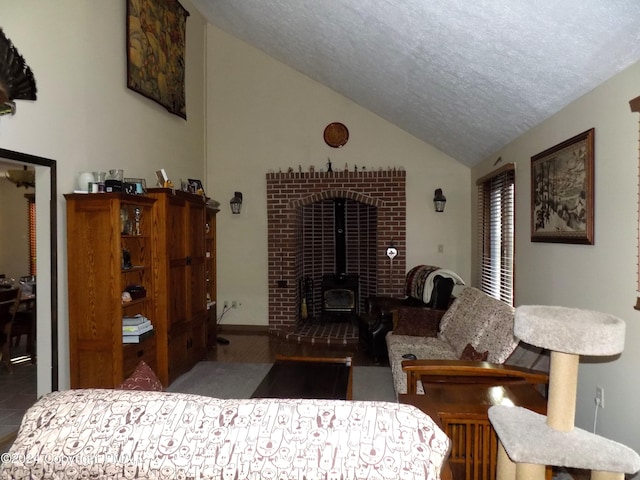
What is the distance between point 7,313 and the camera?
12.8 ft

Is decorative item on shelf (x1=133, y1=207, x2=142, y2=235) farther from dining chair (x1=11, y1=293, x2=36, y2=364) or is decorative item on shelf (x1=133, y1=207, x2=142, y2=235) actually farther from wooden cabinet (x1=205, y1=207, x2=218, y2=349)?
dining chair (x1=11, y1=293, x2=36, y2=364)

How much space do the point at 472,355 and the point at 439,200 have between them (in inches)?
115

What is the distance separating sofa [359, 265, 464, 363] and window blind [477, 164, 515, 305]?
1.28 ft

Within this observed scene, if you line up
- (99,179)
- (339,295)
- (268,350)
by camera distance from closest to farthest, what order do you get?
(99,179), (268,350), (339,295)

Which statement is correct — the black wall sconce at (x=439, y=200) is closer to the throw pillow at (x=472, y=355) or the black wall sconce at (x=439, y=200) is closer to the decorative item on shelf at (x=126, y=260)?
the throw pillow at (x=472, y=355)

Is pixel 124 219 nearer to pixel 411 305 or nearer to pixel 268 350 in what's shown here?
pixel 268 350

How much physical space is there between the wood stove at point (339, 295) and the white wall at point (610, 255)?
11.1ft

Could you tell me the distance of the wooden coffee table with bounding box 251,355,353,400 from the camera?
248cm

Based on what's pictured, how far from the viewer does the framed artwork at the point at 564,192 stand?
7.71 feet

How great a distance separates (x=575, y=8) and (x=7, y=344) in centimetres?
505

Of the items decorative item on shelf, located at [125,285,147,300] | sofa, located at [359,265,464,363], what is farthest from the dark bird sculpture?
sofa, located at [359,265,464,363]

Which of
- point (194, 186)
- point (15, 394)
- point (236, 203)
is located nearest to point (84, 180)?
point (194, 186)

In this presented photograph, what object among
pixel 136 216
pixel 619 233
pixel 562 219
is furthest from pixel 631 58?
pixel 136 216

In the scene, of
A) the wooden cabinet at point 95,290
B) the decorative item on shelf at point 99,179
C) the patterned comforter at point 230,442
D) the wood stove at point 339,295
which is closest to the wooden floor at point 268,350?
the wood stove at point 339,295
